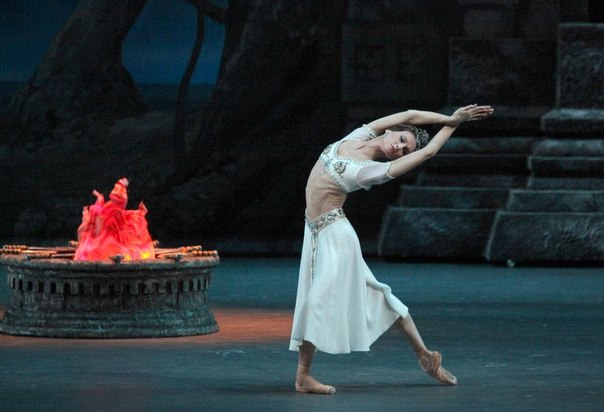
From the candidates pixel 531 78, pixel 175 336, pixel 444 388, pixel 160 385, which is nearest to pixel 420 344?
pixel 444 388

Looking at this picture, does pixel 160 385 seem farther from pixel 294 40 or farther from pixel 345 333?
pixel 294 40

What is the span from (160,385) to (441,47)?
28.8 feet

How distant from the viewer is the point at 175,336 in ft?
28.3

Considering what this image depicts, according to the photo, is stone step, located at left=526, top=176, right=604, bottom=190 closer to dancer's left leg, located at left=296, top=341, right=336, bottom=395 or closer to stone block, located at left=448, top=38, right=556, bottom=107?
stone block, located at left=448, top=38, right=556, bottom=107

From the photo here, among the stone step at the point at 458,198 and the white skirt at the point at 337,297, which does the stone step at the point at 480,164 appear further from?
the white skirt at the point at 337,297

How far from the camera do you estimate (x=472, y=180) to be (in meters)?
14.7

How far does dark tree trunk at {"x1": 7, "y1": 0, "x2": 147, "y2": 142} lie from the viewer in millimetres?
15156

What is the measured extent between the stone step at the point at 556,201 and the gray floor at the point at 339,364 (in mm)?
2802

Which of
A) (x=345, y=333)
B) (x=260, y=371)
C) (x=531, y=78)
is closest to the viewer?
(x=345, y=333)

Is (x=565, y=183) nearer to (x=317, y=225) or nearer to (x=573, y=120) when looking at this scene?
(x=573, y=120)

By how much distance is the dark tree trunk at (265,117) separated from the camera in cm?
1511

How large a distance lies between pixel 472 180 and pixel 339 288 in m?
8.15

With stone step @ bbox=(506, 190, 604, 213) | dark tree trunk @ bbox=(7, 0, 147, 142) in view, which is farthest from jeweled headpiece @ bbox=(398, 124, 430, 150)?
dark tree trunk @ bbox=(7, 0, 147, 142)

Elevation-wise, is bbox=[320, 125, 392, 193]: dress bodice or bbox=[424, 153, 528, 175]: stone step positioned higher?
bbox=[320, 125, 392, 193]: dress bodice
